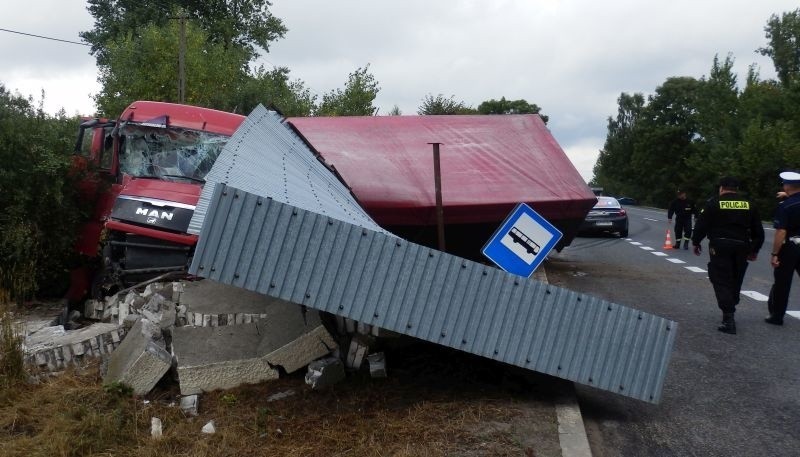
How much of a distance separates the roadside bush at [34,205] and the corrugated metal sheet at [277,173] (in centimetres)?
303

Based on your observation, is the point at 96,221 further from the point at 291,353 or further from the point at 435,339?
the point at 435,339

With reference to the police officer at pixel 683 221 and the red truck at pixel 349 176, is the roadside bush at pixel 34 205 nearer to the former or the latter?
the red truck at pixel 349 176

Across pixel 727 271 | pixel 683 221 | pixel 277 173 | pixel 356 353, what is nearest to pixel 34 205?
pixel 277 173

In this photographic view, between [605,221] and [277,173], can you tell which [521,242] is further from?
[605,221]

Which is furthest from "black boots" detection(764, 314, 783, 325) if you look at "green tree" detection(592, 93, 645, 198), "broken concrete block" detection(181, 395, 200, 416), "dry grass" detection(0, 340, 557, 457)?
"green tree" detection(592, 93, 645, 198)

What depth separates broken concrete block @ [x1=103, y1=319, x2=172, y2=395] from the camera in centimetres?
577

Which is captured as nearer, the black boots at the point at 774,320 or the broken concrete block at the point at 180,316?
the broken concrete block at the point at 180,316

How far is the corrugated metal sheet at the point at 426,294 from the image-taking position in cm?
484

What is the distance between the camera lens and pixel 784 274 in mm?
9242

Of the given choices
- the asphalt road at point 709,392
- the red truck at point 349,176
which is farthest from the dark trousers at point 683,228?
the red truck at point 349,176

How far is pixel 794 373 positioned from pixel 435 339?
12.0 feet

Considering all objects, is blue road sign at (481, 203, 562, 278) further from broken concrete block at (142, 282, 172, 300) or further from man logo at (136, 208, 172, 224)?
man logo at (136, 208, 172, 224)

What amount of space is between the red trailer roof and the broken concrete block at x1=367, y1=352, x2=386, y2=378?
13.9 ft

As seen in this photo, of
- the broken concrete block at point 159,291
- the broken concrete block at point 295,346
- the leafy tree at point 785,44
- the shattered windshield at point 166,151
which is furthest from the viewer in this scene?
the leafy tree at point 785,44
